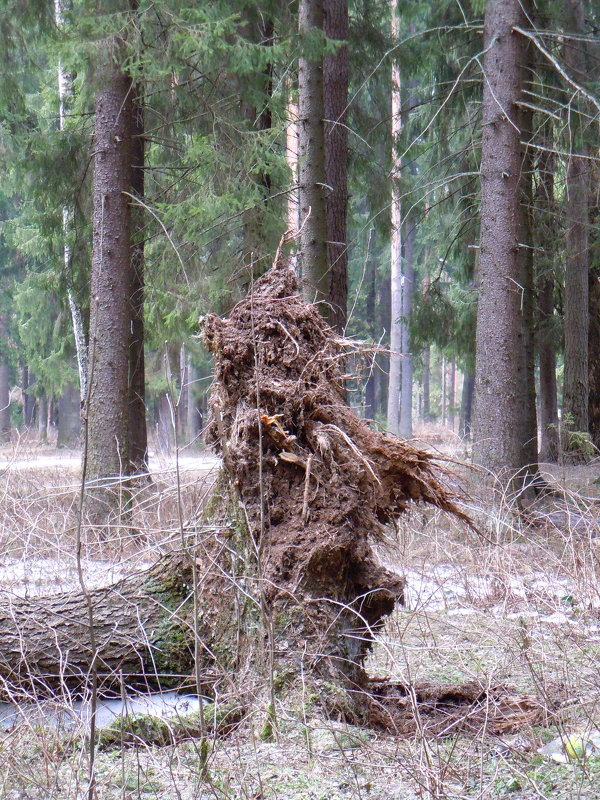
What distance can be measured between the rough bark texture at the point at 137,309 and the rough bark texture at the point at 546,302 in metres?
5.22

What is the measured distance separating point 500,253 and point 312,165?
224cm

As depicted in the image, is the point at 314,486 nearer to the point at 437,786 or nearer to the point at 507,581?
the point at 437,786

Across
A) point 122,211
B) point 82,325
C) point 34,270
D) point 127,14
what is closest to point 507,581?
point 122,211

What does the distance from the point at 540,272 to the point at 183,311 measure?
716 centimetres

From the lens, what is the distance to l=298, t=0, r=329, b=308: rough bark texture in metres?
8.48

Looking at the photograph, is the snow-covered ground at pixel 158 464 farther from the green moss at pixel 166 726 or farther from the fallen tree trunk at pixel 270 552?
the green moss at pixel 166 726

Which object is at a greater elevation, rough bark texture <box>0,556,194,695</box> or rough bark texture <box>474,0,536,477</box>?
rough bark texture <box>474,0,536,477</box>

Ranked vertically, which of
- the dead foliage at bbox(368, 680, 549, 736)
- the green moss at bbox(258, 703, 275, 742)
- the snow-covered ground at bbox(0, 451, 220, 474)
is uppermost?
the snow-covered ground at bbox(0, 451, 220, 474)

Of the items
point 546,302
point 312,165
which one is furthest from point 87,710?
point 546,302

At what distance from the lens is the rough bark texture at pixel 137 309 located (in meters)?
9.65

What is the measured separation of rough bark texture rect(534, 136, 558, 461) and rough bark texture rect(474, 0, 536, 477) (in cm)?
198

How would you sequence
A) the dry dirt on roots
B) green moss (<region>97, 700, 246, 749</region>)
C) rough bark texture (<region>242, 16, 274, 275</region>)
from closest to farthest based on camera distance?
green moss (<region>97, 700, 246, 749</region>)
the dry dirt on roots
rough bark texture (<region>242, 16, 274, 275</region>)

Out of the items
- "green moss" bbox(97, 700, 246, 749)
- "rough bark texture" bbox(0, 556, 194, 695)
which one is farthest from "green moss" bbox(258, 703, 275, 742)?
"rough bark texture" bbox(0, 556, 194, 695)

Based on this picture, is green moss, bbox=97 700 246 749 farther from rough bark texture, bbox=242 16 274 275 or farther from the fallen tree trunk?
rough bark texture, bbox=242 16 274 275
